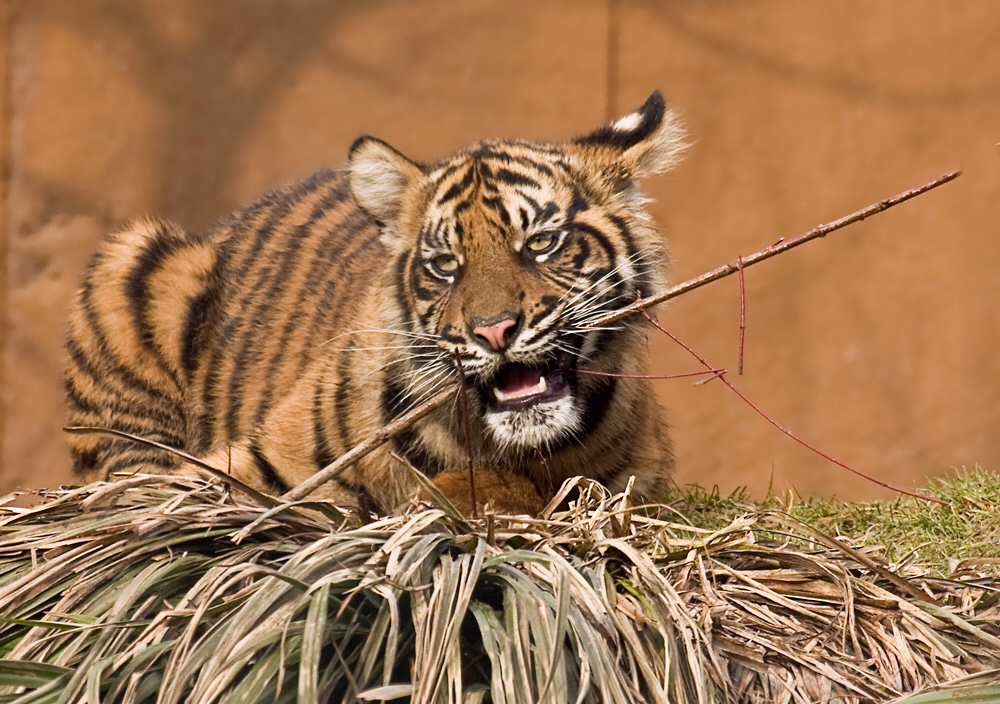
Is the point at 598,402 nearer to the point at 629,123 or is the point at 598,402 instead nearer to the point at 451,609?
the point at 629,123

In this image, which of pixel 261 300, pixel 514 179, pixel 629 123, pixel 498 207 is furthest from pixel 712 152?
pixel 498 207

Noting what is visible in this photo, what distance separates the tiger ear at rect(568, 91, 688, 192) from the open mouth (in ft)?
2.06

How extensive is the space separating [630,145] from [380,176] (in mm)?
720

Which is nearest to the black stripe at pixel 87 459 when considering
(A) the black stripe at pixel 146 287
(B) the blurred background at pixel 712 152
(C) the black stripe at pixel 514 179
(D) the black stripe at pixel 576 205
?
(A) the black stripe at pixel 146 287

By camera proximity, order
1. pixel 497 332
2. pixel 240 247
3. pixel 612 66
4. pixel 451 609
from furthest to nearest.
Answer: pixel 612 66, pixel 240 247, pixel 497 332, pixel 451 609

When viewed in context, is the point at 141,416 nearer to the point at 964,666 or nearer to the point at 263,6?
the point at 263,6

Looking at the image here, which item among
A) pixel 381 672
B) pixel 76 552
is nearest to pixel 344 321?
pixel 76 552

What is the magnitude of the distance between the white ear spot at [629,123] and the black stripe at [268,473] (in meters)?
1.38

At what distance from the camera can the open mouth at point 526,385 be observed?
2703 mm

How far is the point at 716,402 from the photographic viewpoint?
5672 mm

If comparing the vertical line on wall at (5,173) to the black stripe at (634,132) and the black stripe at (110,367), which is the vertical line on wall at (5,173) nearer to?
the black stripe at (110,367)

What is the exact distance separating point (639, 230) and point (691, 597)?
1326 mm

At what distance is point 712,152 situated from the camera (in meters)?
5.61

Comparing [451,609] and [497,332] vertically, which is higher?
[497,332]
